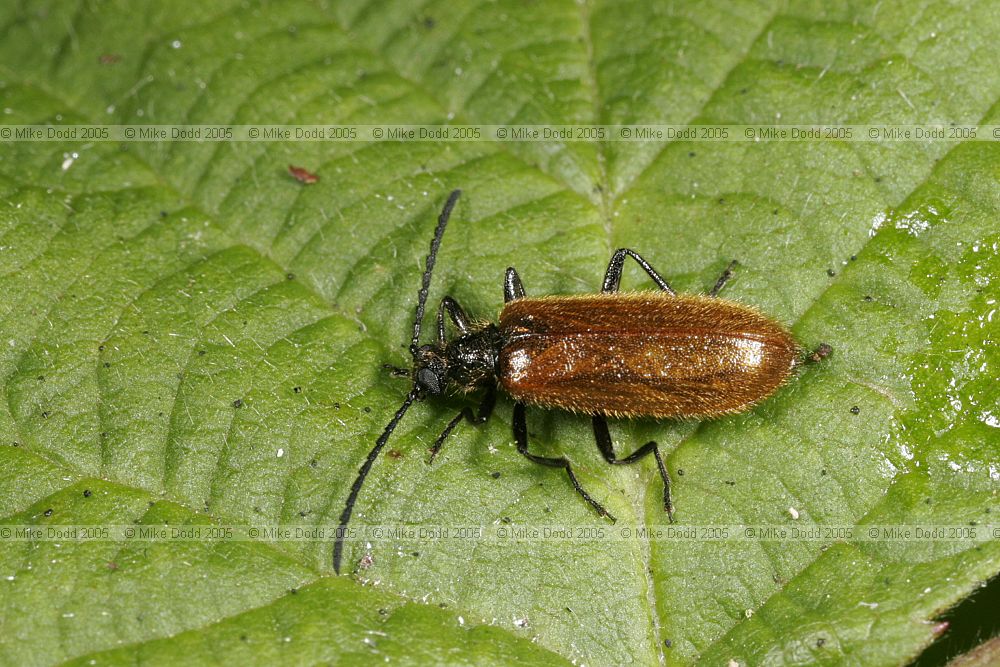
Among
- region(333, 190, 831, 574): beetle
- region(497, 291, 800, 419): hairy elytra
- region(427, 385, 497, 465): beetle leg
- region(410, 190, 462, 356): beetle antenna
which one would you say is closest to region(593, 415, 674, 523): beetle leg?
region(333, 190, 831, 574): beetle

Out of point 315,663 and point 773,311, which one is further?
point 773,311

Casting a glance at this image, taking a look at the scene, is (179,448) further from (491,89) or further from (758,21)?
(758,21)

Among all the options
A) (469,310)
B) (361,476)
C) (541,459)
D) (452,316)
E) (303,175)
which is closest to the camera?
(361,476)

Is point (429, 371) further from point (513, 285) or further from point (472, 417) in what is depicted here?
point (513, 285)

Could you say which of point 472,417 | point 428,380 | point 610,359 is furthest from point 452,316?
point 610,359

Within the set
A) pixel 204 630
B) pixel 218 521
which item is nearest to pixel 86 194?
pixel 218 521

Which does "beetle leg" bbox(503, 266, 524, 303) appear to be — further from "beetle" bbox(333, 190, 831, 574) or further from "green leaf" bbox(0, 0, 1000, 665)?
"green leaf" bbox(0, 0, 1000, 665)

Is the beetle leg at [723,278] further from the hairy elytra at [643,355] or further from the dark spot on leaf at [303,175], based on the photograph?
the dark spot on leaf at [303,175]
